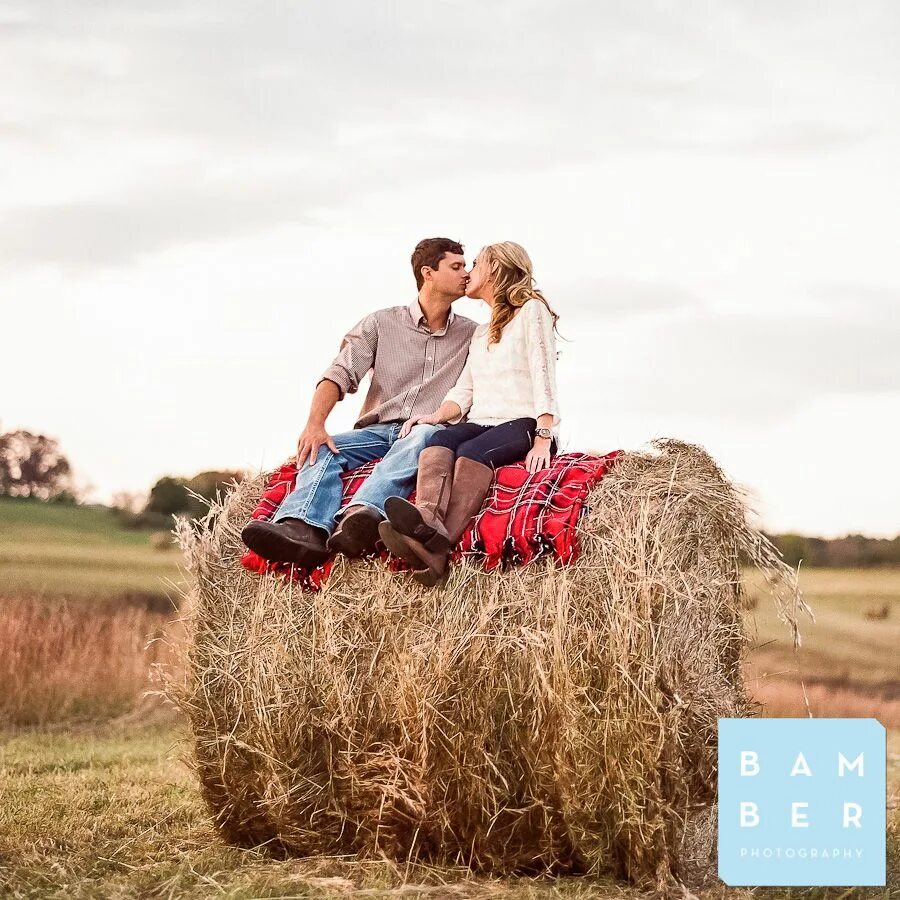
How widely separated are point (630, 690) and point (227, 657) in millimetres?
1742

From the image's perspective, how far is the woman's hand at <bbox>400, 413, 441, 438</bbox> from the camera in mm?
5406

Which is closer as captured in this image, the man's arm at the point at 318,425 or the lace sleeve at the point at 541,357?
the lace sleeve at the point at 541,357

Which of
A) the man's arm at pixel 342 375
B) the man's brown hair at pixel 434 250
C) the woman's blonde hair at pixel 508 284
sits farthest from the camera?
the man's brown hair at pixel 434 250

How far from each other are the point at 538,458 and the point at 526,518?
0.39 meters

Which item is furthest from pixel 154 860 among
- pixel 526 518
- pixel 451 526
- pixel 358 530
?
pixel 526 518

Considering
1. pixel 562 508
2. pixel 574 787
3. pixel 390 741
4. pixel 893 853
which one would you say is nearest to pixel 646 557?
pixel 562 508

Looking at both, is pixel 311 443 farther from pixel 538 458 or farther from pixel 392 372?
pixel 538 458

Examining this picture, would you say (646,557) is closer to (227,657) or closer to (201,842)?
(227,657)

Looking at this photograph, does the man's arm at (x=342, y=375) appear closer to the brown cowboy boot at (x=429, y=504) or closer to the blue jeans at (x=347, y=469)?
the blue jeans at (x=347, y=469)

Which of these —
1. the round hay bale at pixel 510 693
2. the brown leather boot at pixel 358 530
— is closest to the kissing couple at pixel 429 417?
the brown leather boot at pixel 358 530

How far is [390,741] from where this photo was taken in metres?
4.77

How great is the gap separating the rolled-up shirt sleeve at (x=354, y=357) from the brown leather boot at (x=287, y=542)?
1056 millimetres

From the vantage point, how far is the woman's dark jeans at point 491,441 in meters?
4.95

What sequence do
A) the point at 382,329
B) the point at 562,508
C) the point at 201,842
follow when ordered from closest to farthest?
the point at 562,508
the point at 201,842
the point at 382,329
